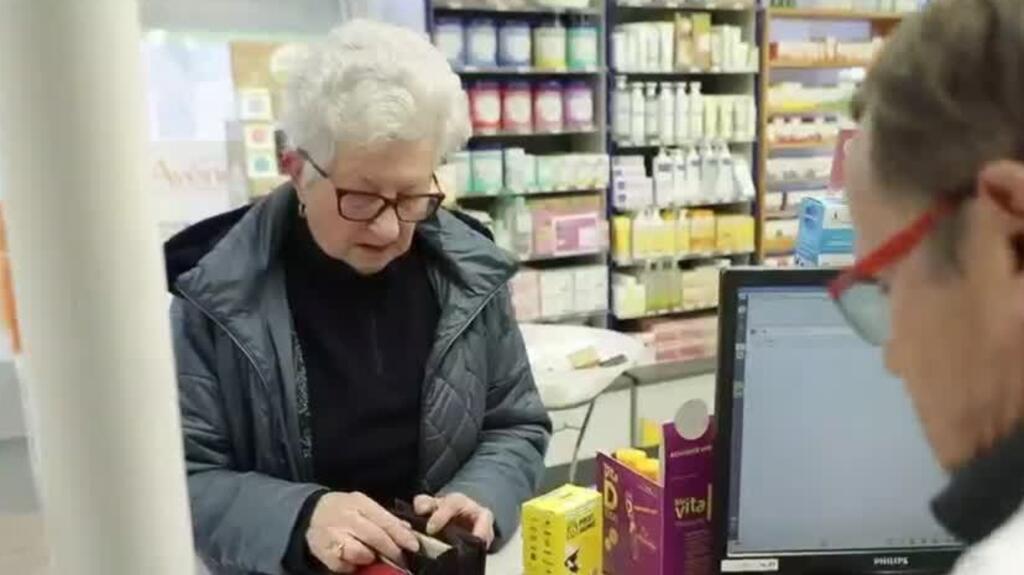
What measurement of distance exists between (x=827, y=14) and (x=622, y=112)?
139 cm

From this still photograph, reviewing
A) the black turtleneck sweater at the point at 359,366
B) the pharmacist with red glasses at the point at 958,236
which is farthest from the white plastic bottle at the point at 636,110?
the pharmacist with red glasses at the point at 958,236

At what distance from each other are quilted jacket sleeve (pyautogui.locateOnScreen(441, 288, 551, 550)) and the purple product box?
0.26 meters

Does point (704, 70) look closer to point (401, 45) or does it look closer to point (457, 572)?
point (401, 45)

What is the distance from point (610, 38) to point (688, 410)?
385 cm

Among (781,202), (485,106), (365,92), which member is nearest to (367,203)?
(365,92)

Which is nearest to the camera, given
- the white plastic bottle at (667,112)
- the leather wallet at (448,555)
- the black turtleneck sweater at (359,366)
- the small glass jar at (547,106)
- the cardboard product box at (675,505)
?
the leather wallet at (448,555)

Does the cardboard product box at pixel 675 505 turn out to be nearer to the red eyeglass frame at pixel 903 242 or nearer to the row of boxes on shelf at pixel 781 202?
the red eyeglass frame at pixel 903 242

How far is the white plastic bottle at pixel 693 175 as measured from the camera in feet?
17.6

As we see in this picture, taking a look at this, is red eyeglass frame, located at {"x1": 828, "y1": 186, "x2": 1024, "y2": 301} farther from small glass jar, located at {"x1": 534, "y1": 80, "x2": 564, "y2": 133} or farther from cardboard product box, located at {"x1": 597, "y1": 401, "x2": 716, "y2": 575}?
small glass jar, located at {"x1": 534, "y1": 80, "x2": 564, "y2": 133}

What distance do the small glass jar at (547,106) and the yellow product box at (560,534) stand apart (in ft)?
11.9

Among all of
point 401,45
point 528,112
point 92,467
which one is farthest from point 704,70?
point 92,467

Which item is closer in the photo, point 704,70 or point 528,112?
point 528,112

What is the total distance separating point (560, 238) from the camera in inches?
200

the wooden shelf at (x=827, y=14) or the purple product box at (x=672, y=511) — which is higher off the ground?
the wooden shelf at (x=827, y=14)
